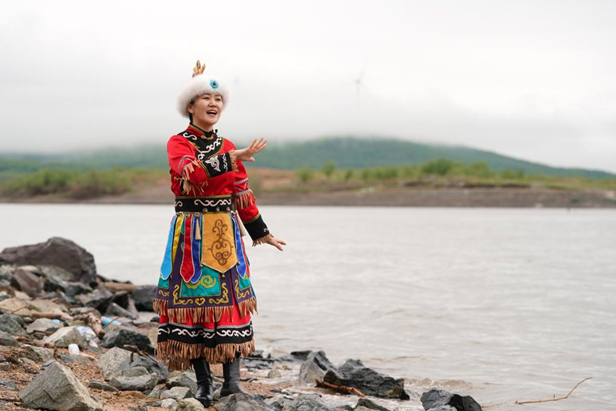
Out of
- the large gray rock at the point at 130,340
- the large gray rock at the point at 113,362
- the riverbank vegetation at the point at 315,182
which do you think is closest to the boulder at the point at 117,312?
the large gray rock at the point at 130,340

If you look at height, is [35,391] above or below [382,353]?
above

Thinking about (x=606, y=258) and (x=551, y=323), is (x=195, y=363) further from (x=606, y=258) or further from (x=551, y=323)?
(x=606, y=258)

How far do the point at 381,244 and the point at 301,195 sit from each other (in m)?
66.1

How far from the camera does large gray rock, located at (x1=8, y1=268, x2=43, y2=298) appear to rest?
34.2 feet

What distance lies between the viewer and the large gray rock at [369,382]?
22.6ft

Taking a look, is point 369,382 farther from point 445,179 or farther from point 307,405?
point 445,179

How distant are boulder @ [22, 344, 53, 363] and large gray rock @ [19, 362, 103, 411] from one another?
149 cm

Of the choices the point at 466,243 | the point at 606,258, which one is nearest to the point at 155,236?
the point at 466,243

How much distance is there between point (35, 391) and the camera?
4.40 m

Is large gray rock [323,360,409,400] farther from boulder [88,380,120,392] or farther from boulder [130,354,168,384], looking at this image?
boulder [88,380,120,392]

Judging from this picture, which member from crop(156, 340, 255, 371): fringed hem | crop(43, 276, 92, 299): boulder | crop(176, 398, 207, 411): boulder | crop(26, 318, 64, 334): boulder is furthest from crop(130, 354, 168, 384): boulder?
crop(43, 276, 92, 299): boulder

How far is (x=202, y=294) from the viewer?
512cm

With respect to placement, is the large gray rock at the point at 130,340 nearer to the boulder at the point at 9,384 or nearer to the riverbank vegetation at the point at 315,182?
the boulder at the point at 9,384

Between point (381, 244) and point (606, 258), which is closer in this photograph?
point (606, 258)
